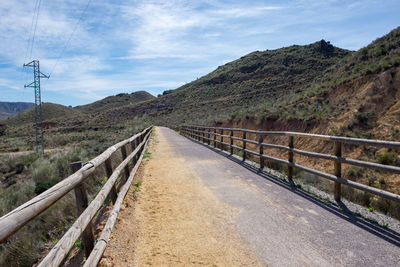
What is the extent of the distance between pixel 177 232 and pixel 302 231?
1887 mm

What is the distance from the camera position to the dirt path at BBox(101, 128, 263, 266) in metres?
3.33

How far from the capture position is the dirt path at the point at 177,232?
10.9ft

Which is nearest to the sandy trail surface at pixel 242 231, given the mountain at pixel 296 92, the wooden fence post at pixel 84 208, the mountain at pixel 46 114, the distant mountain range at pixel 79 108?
the wooden fence post at pixel 84 208

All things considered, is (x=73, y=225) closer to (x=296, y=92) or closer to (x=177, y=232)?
(x=177, y=232)

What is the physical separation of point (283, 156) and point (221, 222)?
38.3 feet

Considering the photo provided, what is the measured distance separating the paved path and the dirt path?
0.25 m

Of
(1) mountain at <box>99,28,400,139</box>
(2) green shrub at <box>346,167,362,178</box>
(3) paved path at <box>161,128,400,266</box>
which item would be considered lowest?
(2) green shrub at <box>346,167,362,178</box>

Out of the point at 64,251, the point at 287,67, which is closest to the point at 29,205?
the point at 64,251

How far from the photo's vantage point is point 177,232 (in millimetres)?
4105

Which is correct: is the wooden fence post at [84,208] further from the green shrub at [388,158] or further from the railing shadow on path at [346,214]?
the green shrub at [388,158]

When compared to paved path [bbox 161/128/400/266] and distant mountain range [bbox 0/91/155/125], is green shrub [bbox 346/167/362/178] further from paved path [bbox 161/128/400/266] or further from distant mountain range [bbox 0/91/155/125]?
distant mountain range [bbox 0/91/155/125]

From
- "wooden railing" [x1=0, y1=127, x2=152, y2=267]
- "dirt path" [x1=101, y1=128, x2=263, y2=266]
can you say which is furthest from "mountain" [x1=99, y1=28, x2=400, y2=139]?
"wooden railing" [x1=0, y1=127, x2=152, y2=267]

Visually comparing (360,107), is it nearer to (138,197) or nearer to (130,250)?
(138,197)

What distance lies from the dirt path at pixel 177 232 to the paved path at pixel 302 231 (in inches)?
10.0
